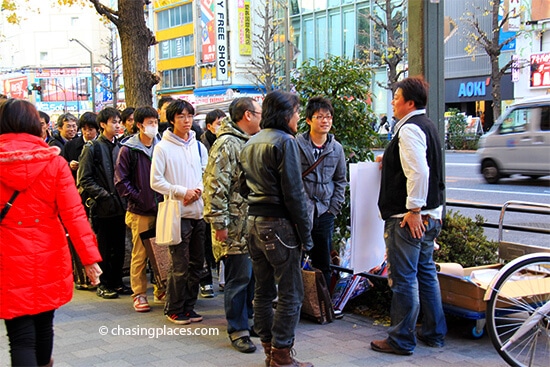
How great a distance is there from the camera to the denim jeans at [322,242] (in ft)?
18.3

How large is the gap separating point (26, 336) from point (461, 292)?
3.11 meters

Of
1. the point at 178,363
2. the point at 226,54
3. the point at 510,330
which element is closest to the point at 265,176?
the point at 178,363

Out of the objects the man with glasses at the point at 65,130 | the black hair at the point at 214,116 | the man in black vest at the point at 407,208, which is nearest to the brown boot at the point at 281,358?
→ the man in black vest at the point at 407,208

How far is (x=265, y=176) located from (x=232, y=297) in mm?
1240

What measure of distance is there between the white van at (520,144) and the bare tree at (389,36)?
10.6 metres

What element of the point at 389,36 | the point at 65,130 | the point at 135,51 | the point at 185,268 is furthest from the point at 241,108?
the point at 389,36

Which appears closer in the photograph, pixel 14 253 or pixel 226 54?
pixel 14 253

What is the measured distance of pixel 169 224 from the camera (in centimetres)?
545

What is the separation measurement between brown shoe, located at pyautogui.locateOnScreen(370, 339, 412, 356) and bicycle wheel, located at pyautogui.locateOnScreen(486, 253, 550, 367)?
2.15 ft

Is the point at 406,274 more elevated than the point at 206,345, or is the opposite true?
the point at 406,274

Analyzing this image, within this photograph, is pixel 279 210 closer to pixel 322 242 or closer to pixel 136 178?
pixel 322 242

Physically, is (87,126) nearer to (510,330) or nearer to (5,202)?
(5,202)

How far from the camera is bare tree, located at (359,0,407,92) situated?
105 feet

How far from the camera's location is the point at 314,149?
557 centimetres
